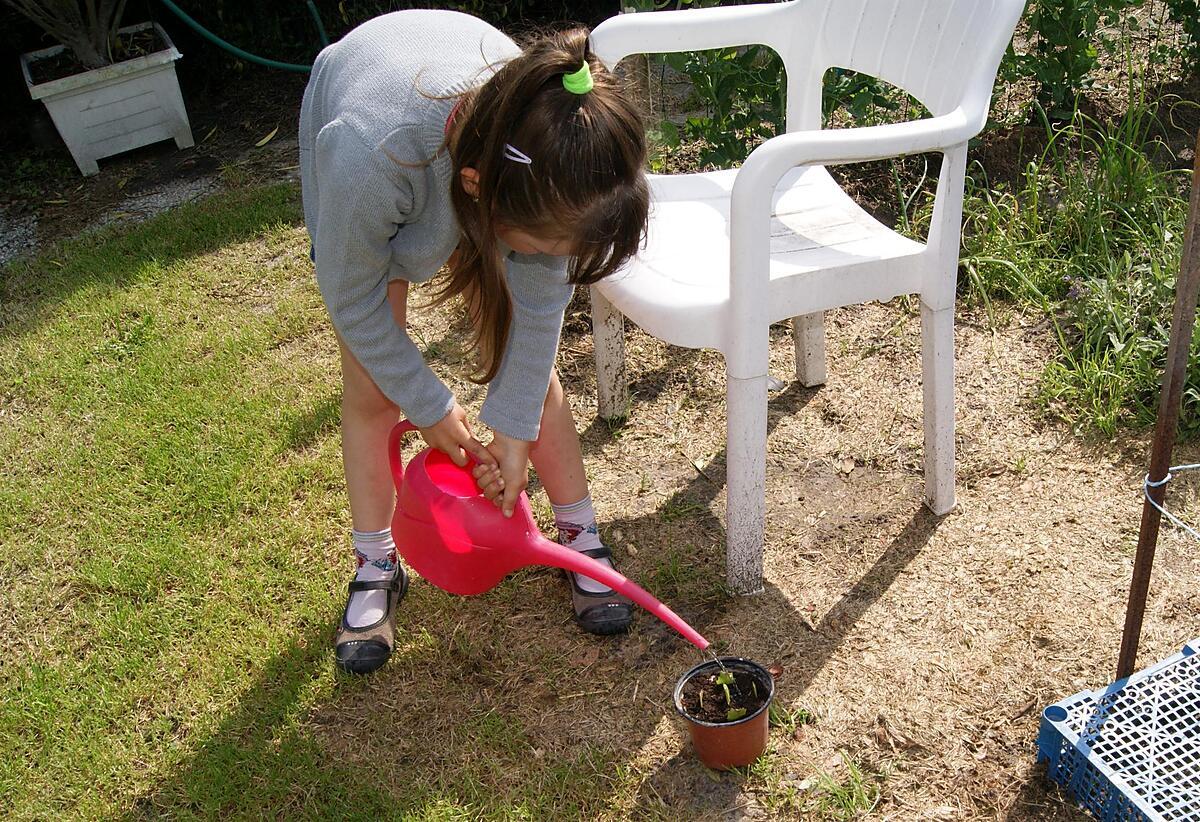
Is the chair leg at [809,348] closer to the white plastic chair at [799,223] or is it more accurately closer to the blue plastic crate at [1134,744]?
the white plastic chair at [799,223]

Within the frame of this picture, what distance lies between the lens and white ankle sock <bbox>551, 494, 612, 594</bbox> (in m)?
2.05

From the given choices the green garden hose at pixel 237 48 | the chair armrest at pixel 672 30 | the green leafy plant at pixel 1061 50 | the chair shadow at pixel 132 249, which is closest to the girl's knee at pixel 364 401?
the chair armrest at pixel 672 30

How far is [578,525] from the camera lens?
6.75 feet

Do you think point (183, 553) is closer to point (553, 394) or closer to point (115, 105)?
point (553, 394)

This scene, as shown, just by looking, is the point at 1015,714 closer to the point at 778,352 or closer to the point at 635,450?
the point at 635,450

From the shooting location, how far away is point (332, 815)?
1.70 meters

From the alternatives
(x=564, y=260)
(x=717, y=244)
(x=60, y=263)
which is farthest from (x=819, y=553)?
(x=60, y=263)

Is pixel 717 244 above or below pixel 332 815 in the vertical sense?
above

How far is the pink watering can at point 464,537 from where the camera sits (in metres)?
1.72

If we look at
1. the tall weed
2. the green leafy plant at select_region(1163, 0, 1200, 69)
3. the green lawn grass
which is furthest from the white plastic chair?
the green leafy plant at select_region(1163, 0, 1200, 69)

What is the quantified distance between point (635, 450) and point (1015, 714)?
0.98 meters

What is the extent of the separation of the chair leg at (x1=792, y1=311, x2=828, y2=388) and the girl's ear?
3.88 ft

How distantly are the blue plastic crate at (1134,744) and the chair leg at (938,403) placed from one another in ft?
1.81

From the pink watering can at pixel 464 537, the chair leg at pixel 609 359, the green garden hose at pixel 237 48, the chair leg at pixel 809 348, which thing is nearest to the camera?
the pink watering can at pixel 464 537
